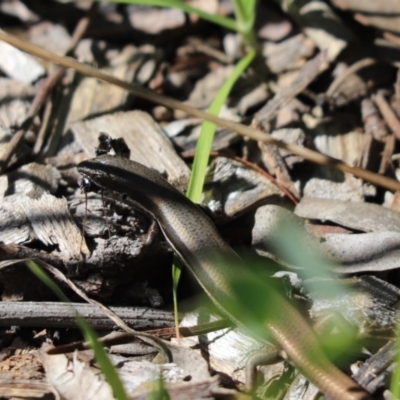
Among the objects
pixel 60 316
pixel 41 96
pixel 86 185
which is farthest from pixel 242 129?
pixel 41 96

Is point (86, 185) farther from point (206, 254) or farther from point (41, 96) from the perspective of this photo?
point (41, 96)

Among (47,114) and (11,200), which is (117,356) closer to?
(11,200)

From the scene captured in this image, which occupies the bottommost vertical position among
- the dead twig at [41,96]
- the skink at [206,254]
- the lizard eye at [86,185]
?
the skink at [206,254]

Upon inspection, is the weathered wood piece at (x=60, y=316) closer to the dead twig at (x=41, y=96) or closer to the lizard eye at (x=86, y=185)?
the lizard eye at (x=86, y=185)

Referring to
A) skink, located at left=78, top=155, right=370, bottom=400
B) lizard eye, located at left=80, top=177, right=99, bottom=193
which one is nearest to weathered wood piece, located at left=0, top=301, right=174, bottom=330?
skink, located at left=78, top=155, right=370, bottom=400

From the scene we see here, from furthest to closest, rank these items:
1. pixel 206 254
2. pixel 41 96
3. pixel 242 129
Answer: pixel 41 96
pixel 206 254
pixel 242 129

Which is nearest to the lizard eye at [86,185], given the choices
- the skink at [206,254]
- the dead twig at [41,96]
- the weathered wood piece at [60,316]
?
the skink at [206,254]

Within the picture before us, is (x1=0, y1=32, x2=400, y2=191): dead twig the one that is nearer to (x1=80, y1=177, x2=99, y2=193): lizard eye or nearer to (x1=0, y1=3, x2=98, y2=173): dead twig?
(x1=80, y1=177, x2=99, y2=193): lizard eye

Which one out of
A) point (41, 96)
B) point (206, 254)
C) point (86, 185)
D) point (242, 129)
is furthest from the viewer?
point (41, 96)

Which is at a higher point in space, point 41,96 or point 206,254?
point 41,96
